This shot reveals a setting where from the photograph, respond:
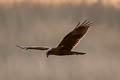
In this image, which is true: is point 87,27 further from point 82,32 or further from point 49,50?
point 49,50

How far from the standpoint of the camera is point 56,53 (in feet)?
70.8

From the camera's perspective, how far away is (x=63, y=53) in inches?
846

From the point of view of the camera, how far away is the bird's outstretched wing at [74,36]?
21.0 metres

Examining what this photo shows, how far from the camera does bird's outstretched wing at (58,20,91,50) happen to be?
21008 mm

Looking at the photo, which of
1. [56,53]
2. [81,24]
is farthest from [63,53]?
[81,24]

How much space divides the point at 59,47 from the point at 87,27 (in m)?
1.85

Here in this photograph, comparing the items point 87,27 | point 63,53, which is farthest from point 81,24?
point 63,53

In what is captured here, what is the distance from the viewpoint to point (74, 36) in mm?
21047

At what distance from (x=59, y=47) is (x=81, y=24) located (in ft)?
5.57

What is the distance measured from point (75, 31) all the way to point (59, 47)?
4.03 ft

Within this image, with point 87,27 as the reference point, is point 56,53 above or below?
below

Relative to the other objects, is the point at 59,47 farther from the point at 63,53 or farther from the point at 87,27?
the point at 87,27

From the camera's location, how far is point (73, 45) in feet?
69.8

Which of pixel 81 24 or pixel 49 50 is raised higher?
pixel 81 24
